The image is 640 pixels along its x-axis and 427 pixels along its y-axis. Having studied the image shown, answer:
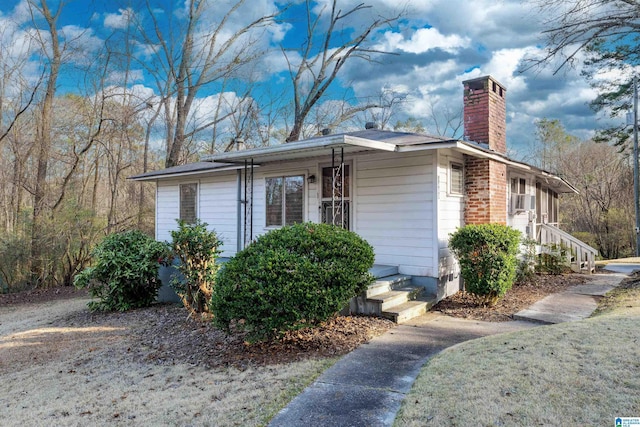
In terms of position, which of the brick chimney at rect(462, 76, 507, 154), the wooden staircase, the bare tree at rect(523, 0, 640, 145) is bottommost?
the wooden staircase

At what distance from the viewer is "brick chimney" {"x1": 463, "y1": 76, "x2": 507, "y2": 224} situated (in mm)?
7930

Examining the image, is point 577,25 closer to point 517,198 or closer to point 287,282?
point 517,198

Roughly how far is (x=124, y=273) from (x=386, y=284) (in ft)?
17.1

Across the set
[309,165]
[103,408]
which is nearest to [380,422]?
[103,408]

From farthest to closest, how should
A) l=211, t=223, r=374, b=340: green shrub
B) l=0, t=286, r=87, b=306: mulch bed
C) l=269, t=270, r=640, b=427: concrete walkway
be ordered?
l=0, t=286, r=87, b=306: mulch bed → l=211, t=223, r=374, b=340: green shrub → l=269, t=270, r=640, b=427: concrete walkway

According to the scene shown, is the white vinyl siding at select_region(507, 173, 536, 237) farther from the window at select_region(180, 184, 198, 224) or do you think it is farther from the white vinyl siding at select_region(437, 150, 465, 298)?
the window at select_region(180, 184, 198, 224)

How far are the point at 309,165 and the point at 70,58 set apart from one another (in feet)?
32.9

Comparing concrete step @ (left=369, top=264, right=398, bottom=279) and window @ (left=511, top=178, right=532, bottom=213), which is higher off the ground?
window @ (left=511, top=178, right=532, bottom=213)

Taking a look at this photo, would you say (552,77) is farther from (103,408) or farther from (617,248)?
Result: (617,248)

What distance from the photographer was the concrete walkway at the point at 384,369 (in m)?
3.09

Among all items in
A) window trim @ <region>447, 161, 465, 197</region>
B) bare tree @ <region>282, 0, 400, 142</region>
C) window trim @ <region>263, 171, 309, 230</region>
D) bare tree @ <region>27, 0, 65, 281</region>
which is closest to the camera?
window trim @ <region>447, 161, 465, 197</region>

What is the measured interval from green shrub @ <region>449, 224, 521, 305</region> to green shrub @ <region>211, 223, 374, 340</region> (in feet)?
7.69

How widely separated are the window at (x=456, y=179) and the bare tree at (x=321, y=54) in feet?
42.5

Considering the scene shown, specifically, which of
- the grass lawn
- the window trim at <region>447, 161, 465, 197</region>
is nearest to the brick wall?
the window trim at <region>447, 161, 465, 197</region>
